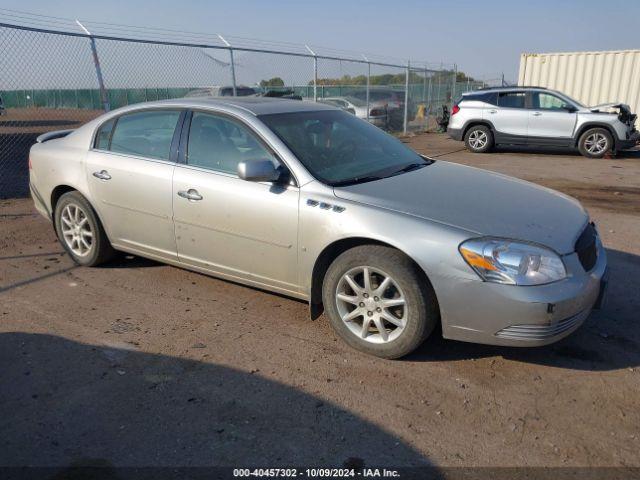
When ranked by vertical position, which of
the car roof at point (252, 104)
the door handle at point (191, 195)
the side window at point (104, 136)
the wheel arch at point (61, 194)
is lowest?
the wheel arch at point (61, 194)

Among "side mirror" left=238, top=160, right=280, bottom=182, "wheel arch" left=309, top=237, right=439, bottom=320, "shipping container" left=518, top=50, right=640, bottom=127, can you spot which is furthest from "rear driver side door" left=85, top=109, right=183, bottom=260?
"shipping container" left=518, top=50, right=640, bottom=127

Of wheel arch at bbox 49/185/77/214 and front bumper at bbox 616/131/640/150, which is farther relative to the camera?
front bumper at bbox 616/131/640/150

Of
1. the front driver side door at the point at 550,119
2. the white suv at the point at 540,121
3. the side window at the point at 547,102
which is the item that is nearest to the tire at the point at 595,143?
the white suv at the point at 540,121

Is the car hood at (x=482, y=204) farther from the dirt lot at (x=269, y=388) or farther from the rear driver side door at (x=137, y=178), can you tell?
the rear driver side door at (x=137, y=178)

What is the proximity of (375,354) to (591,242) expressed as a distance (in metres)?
1.61

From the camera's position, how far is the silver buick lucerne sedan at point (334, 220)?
3100mm

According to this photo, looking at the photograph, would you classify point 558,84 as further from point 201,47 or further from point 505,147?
point 201,47

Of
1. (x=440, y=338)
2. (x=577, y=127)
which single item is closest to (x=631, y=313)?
(x=440, y=338)

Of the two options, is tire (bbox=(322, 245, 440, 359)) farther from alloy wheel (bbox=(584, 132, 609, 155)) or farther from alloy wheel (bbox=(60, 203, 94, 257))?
alloy wheel (bbox=(584, 132, 609, 155))

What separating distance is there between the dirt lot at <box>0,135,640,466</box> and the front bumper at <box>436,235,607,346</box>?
1.01 ft

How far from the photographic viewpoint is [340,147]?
4223 mm

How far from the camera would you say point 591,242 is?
3.58m

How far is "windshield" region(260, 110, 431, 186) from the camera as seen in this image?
384 cm

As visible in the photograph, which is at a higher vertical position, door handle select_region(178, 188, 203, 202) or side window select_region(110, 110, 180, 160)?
side window select_region(110, 110, 180, 160)
